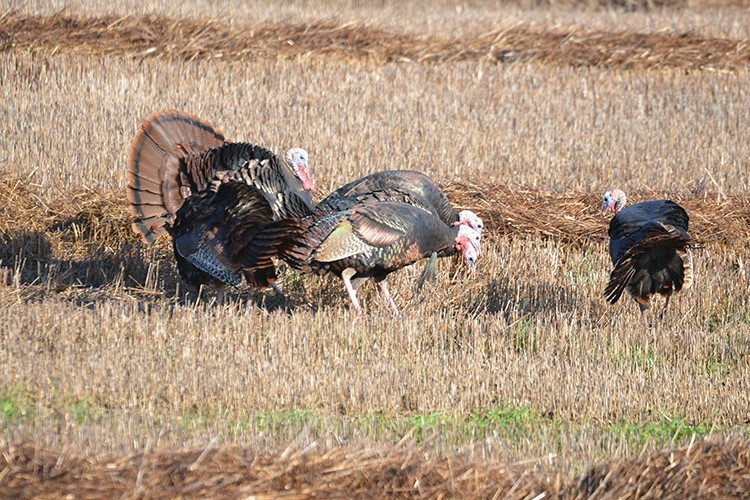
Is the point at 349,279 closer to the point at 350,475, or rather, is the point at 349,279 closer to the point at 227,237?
the point at 227,237

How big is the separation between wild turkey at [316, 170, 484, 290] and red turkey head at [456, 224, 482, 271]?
9 cm

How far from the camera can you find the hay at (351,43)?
43.3 feet

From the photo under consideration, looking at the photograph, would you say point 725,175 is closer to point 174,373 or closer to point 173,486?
point 174,373

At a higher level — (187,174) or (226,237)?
(187,174)

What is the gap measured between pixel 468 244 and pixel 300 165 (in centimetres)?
145

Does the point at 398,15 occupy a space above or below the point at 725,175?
above

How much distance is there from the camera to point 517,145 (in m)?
11.5

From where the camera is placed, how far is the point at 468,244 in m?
7.95

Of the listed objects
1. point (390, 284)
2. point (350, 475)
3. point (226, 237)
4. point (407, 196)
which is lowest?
point (390, 284)

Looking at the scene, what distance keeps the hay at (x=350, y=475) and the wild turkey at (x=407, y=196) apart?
3.18 metres

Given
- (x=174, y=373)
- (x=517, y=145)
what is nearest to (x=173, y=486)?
(x=174, y=373)

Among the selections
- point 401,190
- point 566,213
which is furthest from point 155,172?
point 566,213

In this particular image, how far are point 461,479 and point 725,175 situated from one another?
7292 millimetres

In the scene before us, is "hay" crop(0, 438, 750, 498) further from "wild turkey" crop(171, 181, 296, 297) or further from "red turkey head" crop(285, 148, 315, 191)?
"red turkey head" crop(285, 148, 315, 191)
